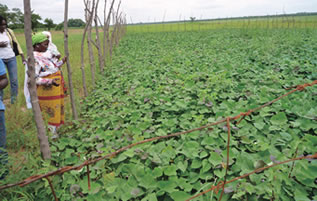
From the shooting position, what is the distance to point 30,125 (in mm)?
3242

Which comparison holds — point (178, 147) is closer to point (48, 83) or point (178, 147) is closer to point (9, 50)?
point (48, 83)

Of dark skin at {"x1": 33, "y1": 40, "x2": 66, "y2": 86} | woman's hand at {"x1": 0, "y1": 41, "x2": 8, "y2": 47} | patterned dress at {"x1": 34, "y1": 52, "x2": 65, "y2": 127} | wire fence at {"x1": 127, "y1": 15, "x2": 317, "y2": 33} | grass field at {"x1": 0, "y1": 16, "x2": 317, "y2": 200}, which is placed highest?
wire fence at {"x1": 127, "y1": 15, "x2": 317, "y2": 33}

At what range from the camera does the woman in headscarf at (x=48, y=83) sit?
2.62 meters

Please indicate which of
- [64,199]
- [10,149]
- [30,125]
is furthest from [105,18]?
[64,199]

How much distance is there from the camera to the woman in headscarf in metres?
2.62

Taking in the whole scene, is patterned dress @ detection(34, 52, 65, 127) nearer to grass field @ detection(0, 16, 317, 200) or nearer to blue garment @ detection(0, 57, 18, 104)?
grass field @ detection(0, 16, 317, 200)

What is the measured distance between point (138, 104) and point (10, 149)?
1.79 meters

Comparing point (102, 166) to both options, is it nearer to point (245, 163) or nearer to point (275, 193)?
A: point (245, 163)

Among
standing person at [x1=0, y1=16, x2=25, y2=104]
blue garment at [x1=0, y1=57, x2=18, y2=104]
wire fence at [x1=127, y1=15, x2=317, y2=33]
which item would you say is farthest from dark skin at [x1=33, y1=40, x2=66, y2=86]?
wire fence at [x1=127, y1=15, x2=317, y2=33]

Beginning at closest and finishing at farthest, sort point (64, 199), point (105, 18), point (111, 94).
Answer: point (64, 199)
point (111, 94)
point (105, 18)

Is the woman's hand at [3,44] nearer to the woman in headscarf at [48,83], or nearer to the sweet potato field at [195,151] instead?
the woman in headscarf at [48,83]

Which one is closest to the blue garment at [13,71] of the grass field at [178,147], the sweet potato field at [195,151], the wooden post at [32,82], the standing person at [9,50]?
the standing person at [9,50]

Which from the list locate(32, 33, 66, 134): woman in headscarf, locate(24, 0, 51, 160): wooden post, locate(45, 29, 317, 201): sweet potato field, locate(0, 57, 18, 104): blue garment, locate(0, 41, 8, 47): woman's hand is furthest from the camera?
locate(0, 57, 18, 104): blue garment

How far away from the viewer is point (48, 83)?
262 cm
